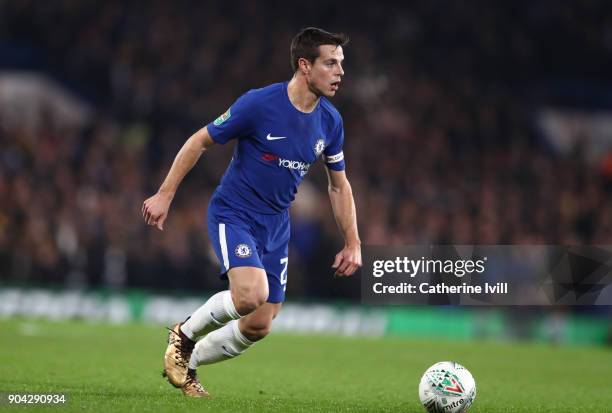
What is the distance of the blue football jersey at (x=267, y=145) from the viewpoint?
7.43 meters

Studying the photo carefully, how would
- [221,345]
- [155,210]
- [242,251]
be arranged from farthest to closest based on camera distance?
[221,345] < [242,251] < [155,210]

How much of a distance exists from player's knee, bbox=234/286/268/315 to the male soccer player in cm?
8

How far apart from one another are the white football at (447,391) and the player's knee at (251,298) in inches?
48.1

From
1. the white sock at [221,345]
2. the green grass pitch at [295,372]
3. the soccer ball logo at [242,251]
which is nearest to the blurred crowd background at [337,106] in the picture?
the green grass pitch at [295,372]

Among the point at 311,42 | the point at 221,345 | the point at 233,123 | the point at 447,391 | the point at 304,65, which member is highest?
the point at 311,42

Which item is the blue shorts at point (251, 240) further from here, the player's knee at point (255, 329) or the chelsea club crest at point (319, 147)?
the chelsea club crest at point (319, 147)

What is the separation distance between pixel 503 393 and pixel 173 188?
389cm

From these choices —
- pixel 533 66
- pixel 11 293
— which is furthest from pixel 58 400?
pixel 533 66

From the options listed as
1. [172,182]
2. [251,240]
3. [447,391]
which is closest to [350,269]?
[251,240]

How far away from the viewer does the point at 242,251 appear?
7273 millimetres

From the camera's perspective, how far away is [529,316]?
1905 cm

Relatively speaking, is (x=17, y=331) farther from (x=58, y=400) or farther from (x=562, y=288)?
(x=58, y=400)

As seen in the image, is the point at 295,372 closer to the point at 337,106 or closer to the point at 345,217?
the point at 345,217

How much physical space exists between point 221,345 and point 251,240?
2.68 feet
